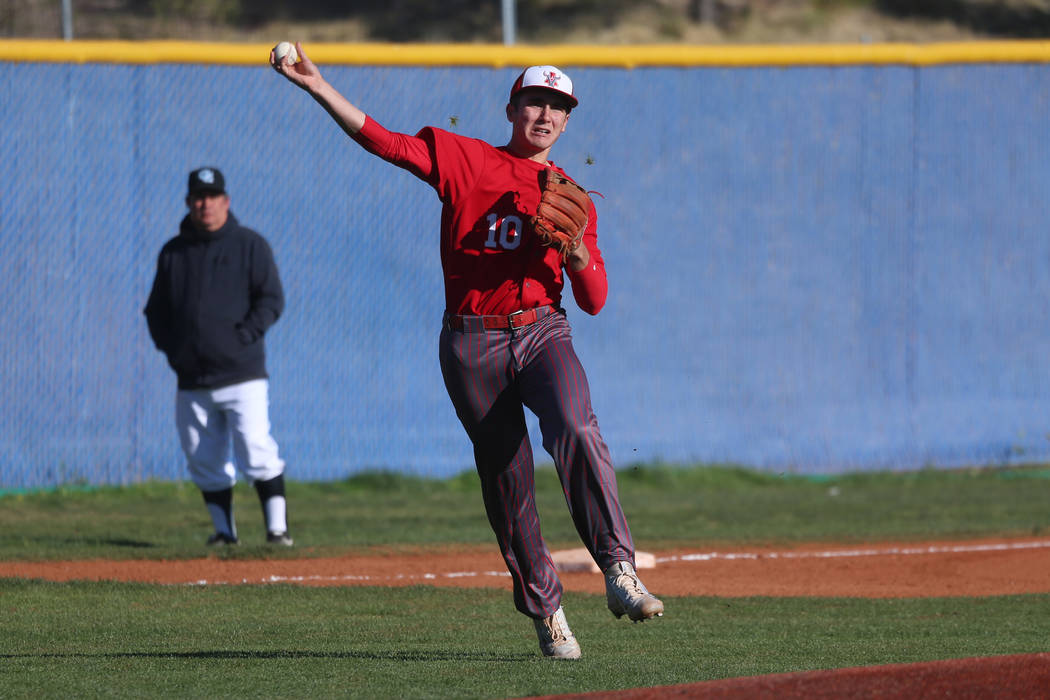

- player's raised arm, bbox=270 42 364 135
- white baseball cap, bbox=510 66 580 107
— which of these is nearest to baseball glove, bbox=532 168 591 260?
white baseball cap, bbox=510 66 580 107

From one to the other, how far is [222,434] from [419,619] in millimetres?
2828

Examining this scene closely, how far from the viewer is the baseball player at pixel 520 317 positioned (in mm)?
4395

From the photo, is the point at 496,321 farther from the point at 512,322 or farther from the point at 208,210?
the point at 208,210

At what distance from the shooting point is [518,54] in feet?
39.3

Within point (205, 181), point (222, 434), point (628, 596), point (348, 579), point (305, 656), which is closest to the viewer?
point (628, 596)

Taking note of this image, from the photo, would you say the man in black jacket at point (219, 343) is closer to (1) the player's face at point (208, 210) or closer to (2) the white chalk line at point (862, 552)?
(1) the player's face at point (208, 210)

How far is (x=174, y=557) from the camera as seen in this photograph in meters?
7.82

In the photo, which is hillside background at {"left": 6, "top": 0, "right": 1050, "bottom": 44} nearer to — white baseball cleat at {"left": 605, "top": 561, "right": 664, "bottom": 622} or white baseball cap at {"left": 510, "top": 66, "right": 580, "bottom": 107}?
white baseball cap at {"left": 510, "top": 66, "right": 580, "bottom": 107}

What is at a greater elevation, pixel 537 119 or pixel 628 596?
pixel 537 119

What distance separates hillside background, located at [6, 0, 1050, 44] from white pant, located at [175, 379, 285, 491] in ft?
38.9

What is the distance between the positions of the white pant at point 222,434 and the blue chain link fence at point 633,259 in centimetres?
328

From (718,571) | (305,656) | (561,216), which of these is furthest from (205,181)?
(561,216)

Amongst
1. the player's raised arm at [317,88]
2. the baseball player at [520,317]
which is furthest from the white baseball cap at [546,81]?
the player's raised arm at [317,88]

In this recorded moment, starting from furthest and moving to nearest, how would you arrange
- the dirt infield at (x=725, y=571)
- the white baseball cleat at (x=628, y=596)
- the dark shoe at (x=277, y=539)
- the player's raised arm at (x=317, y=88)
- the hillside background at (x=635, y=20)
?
the hillside background at (x=635, y=20), the dark shoe at (x=277, y=539), the dirt infield at (x=725, y=571), the player's raised arm at (x=317, y=88), the white baseball cleat at (x=628, y=596)
